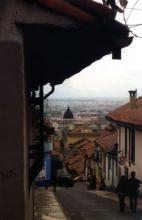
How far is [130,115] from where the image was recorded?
1358 inches

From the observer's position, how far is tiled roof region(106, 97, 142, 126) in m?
32.0

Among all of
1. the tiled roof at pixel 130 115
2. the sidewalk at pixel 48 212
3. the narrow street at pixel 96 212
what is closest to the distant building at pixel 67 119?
the tiled roof at pixel 130 115

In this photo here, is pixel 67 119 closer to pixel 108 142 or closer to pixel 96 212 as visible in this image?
pixel 108 142

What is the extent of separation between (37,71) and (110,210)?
14626 millimetres

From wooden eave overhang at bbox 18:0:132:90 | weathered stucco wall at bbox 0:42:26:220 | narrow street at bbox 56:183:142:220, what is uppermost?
wooden eave overhang at bbox 18:0:132:90

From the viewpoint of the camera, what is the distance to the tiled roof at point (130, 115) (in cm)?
3200

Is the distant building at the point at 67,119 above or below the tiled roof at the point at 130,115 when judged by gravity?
below

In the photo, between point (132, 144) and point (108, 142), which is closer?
point (132, 144)

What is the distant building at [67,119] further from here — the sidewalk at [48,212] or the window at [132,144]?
the sidewalk at [48,212]

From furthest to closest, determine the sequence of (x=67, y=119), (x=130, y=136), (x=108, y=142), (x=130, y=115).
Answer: (x=67, y=119) → (x=108, y=142) → (x=130, y=115) → (x=130, y=136)

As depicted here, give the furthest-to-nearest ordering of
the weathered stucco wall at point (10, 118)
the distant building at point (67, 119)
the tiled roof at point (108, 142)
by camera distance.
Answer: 1. the distant building at point (67, 119)
2. the tiled roof at point (108, 142)
3. the weathered stucco wall at point (10, 118)

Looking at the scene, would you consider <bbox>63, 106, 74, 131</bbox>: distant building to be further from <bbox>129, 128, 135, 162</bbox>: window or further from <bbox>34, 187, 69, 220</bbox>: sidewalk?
<bbox>34, 187, 69, 220</bbox>: sidewalk

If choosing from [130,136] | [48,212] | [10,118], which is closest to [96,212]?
[48,212]

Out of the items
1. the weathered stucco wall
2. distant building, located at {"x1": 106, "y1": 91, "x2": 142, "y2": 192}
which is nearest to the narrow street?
distant building, located at {"x1": 106, "y1": 91, "x2": 142, "y2": 192}
